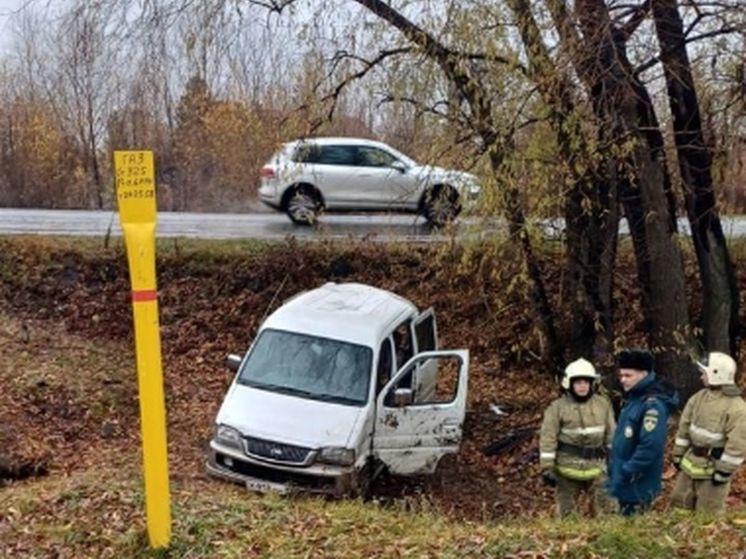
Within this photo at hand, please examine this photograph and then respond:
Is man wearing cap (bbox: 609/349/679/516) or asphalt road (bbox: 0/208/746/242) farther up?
asphalt road (bbox: 0/208/746/242)

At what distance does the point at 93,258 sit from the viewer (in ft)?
53.8

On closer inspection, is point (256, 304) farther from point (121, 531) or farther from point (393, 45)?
point (121, 531)

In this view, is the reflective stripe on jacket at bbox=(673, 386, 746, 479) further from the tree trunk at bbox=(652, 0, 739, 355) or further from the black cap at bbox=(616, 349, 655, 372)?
the tree trunk at bbox=(652, 0, 739, 355)

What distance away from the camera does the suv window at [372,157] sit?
18.7 metres

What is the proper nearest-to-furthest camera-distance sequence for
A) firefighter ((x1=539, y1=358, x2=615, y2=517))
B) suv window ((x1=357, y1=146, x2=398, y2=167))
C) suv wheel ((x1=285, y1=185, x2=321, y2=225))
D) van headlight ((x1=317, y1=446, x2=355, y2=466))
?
firefighter ((x1=539, y1=358, x2=615, y2=517)) < van headlight ((x1=317, y1=446, x2=355, y2=466)) < suv window ((x1=357, y1=146, x2=398, y2=167)) < suv wheel ((x1=285, y1=185, x2=321, y2=225))

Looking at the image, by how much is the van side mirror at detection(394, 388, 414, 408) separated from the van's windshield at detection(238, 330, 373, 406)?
372 mm

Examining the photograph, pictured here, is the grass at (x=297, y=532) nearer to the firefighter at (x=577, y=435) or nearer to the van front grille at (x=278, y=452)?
the firefighter at (x=577, y=435)

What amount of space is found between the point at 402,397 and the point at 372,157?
10384mm

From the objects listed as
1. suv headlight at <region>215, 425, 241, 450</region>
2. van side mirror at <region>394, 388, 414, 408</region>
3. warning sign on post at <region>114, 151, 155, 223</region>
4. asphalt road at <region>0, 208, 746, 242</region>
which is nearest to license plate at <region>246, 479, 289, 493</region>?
suv headlight at <region>215, 425, 241, 450</region>

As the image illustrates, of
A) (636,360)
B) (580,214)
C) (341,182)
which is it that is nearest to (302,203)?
(341,182)

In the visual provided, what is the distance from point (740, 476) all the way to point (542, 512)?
225 cm

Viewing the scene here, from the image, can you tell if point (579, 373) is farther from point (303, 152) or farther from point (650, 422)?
point (303, 152)

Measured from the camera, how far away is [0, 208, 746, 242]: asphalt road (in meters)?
17.2

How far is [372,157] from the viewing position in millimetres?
18719
